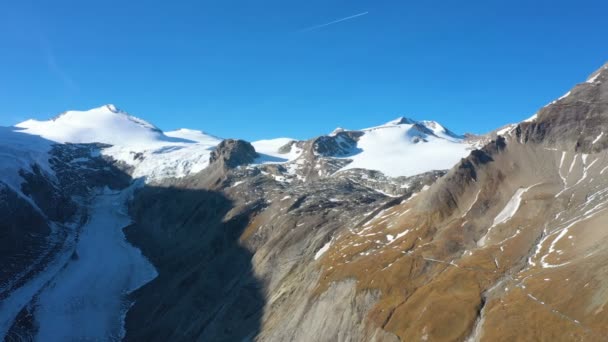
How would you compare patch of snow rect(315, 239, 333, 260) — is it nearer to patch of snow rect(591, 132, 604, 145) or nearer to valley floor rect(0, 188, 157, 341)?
valley floor rect(0, 188, 157, 341)

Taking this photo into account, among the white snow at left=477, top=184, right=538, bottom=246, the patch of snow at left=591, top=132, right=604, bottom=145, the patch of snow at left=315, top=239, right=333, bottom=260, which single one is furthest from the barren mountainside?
the patch of snow at left=315, top=239, right=333, bottom=260

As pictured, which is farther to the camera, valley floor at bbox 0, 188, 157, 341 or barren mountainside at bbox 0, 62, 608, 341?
valley floor at bbox 0, 188, 157, 341

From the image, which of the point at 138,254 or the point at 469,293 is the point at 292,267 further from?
the point at 138,254

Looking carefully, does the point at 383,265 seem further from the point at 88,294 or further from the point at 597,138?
the point at 88,294

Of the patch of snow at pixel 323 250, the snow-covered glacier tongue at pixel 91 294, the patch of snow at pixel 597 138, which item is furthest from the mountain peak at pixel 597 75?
the snow-covered glacier tongue at pixel 91 294

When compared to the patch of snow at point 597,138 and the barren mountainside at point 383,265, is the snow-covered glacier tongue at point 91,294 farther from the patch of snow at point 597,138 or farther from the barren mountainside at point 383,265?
the patch of snow at point 597,138

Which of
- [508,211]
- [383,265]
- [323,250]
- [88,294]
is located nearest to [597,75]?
[508,211]

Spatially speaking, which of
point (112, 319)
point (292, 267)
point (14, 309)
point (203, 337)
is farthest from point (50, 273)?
point (292, 267)

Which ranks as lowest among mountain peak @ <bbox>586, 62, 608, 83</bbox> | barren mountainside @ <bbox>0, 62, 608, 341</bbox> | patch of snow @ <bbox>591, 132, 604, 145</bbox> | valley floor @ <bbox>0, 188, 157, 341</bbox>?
valley floor @ <bbox>0, 188, 157, 341</bbox>
